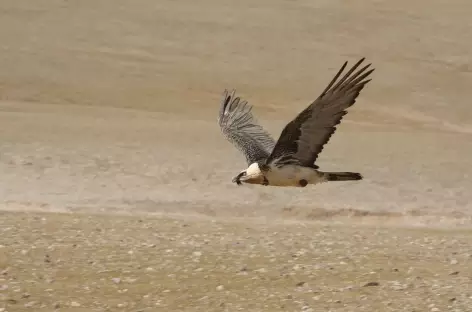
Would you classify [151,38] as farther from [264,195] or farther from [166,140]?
[264,195]

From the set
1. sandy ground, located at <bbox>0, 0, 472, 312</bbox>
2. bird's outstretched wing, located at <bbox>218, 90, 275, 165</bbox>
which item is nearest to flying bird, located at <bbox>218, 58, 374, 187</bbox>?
bird's outstretched wing, located at <bbox>218, 90, 275, 165</bbox>

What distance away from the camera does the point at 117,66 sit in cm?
1764

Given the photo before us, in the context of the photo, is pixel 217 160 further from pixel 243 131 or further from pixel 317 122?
pixel 317 122

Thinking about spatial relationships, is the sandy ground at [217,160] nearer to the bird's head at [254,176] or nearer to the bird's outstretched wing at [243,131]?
the bird's outstretched wing at [243,131]

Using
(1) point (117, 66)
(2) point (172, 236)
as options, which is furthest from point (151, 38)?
(2) point (172, 236)

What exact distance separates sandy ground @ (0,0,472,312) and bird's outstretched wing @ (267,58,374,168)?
123cm

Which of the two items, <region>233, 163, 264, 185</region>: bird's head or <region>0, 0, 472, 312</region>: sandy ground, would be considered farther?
<region>0, 0, 472, 312</region>: sandy ground

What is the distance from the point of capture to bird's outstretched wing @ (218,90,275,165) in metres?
5.88

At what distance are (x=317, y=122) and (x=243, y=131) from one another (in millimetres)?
1442

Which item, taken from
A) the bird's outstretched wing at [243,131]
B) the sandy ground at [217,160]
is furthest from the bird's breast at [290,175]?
the sandy ground at [217,160]

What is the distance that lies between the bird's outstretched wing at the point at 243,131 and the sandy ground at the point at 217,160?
0.96m

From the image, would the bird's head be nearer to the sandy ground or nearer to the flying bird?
the flying bird

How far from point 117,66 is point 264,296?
12112 mm

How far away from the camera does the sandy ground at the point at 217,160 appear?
635 centimetres
